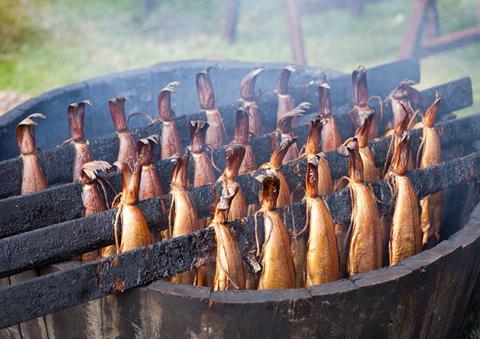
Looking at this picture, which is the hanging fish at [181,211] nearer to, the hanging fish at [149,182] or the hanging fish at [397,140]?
the hanging fish at [149,182]

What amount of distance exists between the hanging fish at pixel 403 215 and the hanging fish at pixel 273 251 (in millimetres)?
548

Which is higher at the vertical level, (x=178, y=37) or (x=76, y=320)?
(x=178, y=37)

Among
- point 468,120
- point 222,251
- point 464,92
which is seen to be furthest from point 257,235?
point 464,92

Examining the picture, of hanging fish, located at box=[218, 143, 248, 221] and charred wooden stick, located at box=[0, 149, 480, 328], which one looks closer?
charred wooden stick, located at box=[0, 149, 480, 328]

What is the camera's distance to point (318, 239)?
8.05ft

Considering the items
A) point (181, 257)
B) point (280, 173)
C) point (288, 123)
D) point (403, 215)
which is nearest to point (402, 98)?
point (288, 123)

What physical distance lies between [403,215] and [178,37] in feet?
21.6

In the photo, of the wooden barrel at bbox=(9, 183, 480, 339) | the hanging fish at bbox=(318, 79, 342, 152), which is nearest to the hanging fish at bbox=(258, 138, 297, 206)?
the hanging fish at bbox=(318, 79, 342, 152)

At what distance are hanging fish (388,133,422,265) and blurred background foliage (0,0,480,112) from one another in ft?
15.3

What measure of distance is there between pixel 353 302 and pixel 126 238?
2.97ft

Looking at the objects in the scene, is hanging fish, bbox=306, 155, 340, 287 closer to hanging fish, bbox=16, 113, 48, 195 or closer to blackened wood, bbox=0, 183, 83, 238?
blackened wood, bbox=0, 183, 83, 238

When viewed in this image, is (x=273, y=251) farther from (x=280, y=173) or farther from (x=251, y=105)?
(x=251, y=105)

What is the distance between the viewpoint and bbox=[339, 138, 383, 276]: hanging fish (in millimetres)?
2551

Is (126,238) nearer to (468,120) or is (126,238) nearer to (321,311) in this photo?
(321,311)
